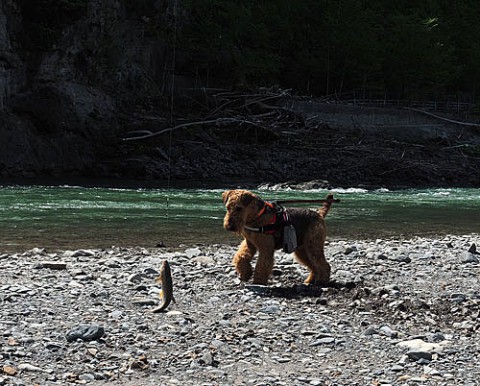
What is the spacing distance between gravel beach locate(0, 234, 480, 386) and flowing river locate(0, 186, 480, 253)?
11.5ft

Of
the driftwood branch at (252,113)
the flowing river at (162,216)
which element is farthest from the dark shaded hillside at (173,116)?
the flowing river at (162,216)

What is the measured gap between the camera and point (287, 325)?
252 inches

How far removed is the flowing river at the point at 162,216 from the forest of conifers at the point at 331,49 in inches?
933

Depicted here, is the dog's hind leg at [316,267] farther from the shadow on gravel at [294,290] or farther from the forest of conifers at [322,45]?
the forest of conifers at [322,45]

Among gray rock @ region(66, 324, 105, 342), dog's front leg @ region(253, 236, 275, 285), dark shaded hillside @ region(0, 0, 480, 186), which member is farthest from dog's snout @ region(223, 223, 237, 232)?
dark shaded hillside @ region(0, 0, 480, 186)

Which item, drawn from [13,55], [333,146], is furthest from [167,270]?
[333,146]

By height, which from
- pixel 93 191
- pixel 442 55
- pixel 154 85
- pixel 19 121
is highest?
pixel 442 55

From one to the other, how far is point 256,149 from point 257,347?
99.9ft

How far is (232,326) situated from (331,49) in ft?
169

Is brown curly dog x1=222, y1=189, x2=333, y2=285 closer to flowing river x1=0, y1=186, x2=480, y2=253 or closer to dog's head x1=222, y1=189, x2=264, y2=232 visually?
dog's head x1=222, y1=189, x2=264, y2=232

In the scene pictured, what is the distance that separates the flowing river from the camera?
13.3 m

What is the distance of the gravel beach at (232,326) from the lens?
507cm

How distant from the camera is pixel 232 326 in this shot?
6.33 metres

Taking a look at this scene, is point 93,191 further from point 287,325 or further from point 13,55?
point 287,325
